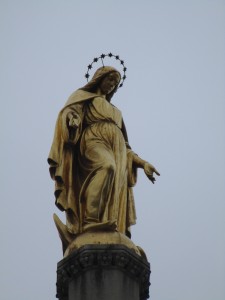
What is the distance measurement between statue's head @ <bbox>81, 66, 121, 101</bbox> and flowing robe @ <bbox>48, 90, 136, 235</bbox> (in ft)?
1.28

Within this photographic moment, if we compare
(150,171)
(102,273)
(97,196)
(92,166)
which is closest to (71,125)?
(92,166)

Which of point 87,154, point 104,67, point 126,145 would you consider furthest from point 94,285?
point 104,67

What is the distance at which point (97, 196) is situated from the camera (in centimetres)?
1589

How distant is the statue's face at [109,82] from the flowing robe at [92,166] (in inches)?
15.7

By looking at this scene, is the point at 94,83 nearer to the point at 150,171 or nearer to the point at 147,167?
the point at 147,167

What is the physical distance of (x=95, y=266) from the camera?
14914 millimetres

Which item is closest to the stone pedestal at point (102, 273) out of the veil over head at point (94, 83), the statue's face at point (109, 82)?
the veil over head at point (94, 83)

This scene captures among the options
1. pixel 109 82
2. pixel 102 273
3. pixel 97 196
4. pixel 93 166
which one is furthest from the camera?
pixel 109 82

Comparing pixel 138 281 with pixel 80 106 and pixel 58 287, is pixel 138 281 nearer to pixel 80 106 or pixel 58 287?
pixel 58 287

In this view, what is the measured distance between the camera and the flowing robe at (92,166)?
52.3 ft

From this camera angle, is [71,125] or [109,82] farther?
[109,82]

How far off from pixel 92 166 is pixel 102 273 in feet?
7.82

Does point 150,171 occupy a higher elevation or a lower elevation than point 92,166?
higher

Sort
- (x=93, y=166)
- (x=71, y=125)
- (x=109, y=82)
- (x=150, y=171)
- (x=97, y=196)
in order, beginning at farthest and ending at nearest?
(x=109, y=82)
(x=150, y=171)
(x=71, y=125)
(x=93, y=166)
(x=97, y=196)
